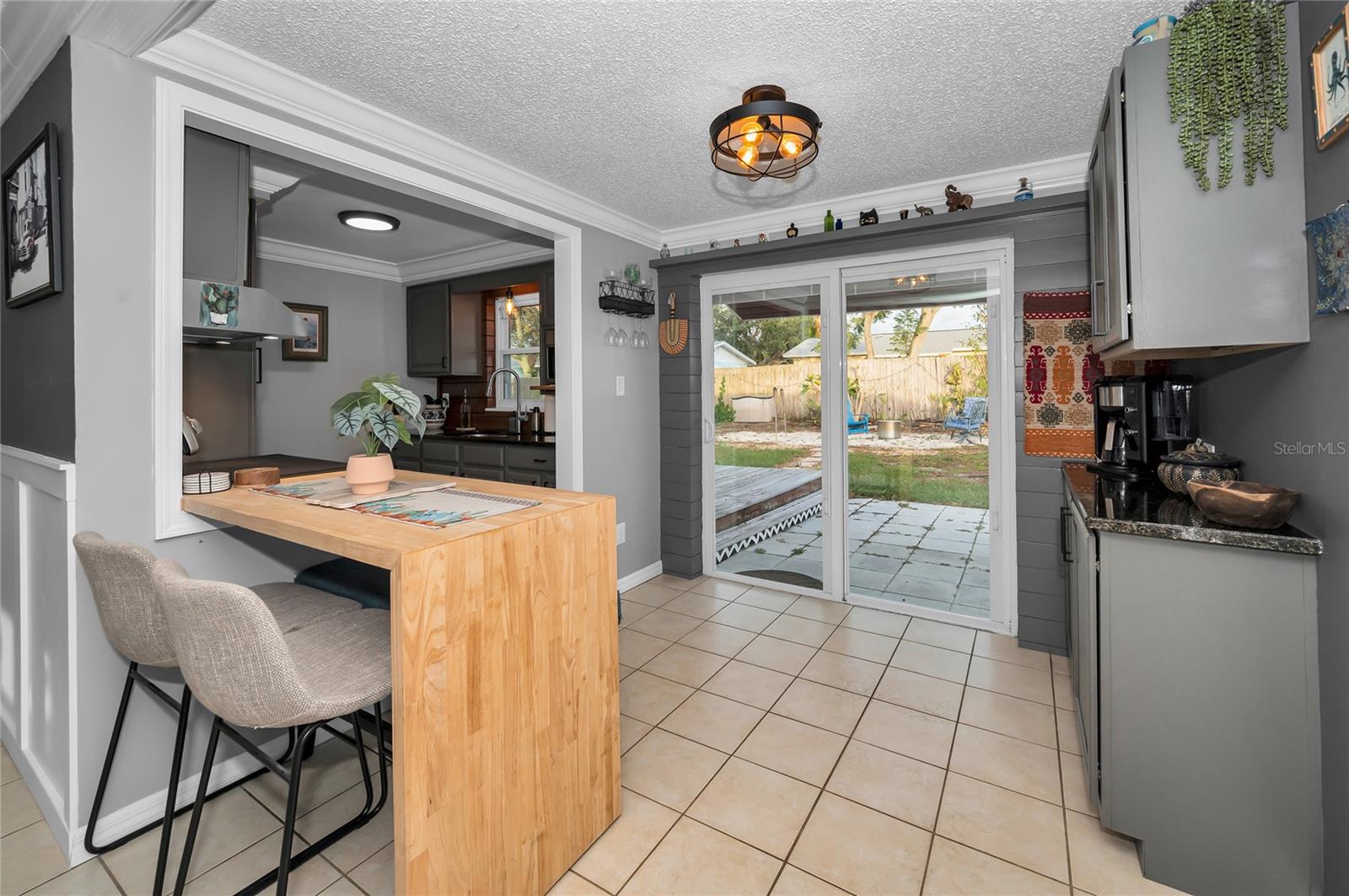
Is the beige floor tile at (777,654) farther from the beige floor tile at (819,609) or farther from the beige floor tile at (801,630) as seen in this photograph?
the beige floor tile at (819,609)

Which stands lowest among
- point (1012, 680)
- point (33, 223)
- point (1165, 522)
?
point (1012, 680)

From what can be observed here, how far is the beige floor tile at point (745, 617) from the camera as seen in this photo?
338 centimetres

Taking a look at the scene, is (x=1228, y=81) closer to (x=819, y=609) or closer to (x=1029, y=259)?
(x=1029, y=259)

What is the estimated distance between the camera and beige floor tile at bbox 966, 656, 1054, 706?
2584 millimetres

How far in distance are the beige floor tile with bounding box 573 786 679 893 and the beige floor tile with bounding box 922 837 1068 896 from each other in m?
0.76

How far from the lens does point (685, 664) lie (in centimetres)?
290

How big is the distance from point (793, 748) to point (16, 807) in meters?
2.57

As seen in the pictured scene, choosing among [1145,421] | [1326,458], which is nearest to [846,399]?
[1145,421]

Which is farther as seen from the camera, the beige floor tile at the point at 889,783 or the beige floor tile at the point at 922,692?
the beige floor tile at the point at 922,692

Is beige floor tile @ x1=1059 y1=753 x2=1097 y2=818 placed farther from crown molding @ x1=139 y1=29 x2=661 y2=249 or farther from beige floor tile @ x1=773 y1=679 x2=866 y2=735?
crown molding @ x1=139 y1=29 x2=661 y2=249

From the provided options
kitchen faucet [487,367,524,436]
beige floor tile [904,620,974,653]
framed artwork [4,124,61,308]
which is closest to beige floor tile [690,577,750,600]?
beige floor tile [904,620,974,653]

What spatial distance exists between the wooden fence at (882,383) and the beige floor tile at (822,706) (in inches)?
67.0

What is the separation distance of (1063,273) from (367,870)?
12.1 ft

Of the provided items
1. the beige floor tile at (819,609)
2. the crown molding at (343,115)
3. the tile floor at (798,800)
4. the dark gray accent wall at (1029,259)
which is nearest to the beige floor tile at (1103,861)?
the tile floor at (798,800)
